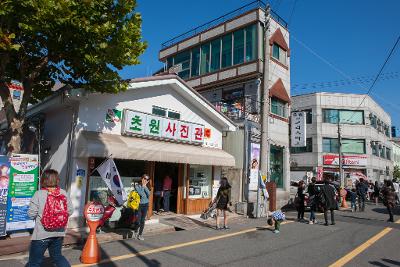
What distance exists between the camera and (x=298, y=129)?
21906 millimetres

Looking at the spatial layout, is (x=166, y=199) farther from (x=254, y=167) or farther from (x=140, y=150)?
(x=254, y=167)

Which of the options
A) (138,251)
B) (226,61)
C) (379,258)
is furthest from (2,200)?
(226,61)

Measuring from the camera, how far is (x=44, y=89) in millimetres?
10172

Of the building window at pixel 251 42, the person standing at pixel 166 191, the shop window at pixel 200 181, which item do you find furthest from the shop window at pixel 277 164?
the person standing at pixel 166 191

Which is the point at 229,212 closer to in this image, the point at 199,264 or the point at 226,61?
the point at 199,264

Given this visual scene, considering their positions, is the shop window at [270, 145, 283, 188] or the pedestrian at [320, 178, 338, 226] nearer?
the pedestrian at [320, 178, 338, 226]

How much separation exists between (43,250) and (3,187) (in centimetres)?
411

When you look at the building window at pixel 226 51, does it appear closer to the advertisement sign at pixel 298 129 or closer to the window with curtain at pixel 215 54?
the window with curtain at pixel 215 54

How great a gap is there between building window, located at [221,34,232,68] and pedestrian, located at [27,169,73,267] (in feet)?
59.9

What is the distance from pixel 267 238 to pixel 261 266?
3095mm

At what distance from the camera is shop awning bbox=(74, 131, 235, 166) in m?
10.2

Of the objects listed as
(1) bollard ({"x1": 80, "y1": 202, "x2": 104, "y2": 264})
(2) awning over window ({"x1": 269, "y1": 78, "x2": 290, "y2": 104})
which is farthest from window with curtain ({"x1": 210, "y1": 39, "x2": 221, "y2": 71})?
(1) bollard ({"x1": 80, "y1": 202, "x2": 104, "y2": 264})

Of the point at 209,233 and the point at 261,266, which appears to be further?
the point at 209,233

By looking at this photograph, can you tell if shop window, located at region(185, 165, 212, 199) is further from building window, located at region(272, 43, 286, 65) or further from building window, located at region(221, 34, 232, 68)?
building window, located at region(272, 43, 286, 65)
